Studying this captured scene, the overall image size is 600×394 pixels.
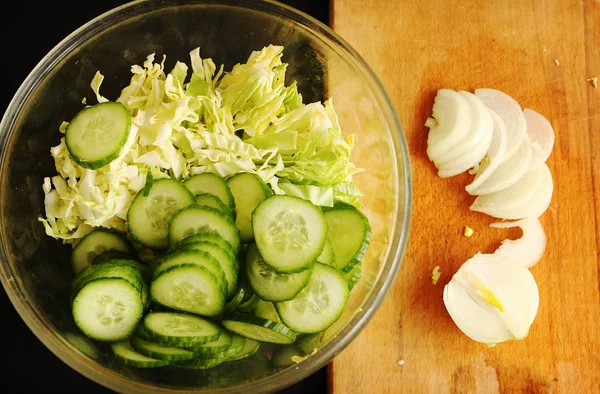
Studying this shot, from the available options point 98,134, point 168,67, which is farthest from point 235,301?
point 168,67

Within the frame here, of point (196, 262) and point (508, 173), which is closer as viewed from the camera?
point (196, 262)

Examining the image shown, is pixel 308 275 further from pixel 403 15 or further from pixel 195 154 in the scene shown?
pixel 403 15

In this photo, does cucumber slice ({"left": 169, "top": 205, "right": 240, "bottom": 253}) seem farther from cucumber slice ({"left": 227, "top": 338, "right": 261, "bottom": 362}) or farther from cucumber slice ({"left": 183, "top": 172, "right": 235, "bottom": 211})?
cucumber slice ({"left": 227, "top": 338, "right": 261, "bottom": 362})

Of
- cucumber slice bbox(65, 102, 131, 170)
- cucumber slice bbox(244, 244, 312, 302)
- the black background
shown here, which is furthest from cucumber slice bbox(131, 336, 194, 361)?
the black background

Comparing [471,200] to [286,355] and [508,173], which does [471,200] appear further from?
[286,355]

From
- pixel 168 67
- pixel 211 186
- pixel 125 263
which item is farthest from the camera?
pixel 168 67

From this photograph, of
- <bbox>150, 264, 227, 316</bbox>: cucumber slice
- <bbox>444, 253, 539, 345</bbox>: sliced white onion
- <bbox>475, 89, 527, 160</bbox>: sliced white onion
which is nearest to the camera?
<bbox>150, 264, 227, 316</bbox>: cucumber slice
